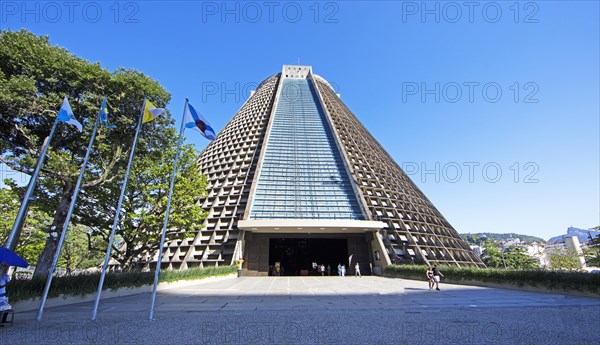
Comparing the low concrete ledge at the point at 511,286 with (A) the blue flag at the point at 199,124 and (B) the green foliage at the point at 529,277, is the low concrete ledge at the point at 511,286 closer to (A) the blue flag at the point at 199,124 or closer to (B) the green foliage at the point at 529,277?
(B) the green foliage at the point at 529,277

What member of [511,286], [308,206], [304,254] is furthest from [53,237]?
[304,254]


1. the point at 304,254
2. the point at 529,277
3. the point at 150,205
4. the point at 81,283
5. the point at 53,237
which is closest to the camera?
the point at 81,283

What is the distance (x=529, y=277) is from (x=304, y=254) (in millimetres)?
30775

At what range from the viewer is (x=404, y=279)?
26.6 meters

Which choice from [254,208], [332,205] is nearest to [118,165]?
[254,208]

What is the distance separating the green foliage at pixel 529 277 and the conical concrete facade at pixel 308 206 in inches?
336

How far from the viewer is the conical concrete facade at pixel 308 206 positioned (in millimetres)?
33500

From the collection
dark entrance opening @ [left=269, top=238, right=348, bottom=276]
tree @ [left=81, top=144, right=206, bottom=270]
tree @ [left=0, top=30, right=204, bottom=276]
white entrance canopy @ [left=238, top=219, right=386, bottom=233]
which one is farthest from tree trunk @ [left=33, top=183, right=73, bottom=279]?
dark entrance opening @ [left=269, top=238, right=348, bottom=276]

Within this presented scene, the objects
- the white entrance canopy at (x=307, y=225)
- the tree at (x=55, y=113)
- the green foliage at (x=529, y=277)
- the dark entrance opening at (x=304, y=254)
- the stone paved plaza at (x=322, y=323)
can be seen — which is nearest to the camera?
the stone paved plaza at (x=322, y=323)

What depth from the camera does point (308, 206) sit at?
35844 mm

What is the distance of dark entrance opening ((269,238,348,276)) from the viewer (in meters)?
43.0

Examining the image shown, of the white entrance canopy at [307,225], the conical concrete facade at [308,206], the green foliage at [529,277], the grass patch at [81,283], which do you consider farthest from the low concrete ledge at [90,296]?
the green foliage at [529,277]

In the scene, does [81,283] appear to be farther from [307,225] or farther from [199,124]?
[307,225]

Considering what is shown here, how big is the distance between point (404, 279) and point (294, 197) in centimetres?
1676
